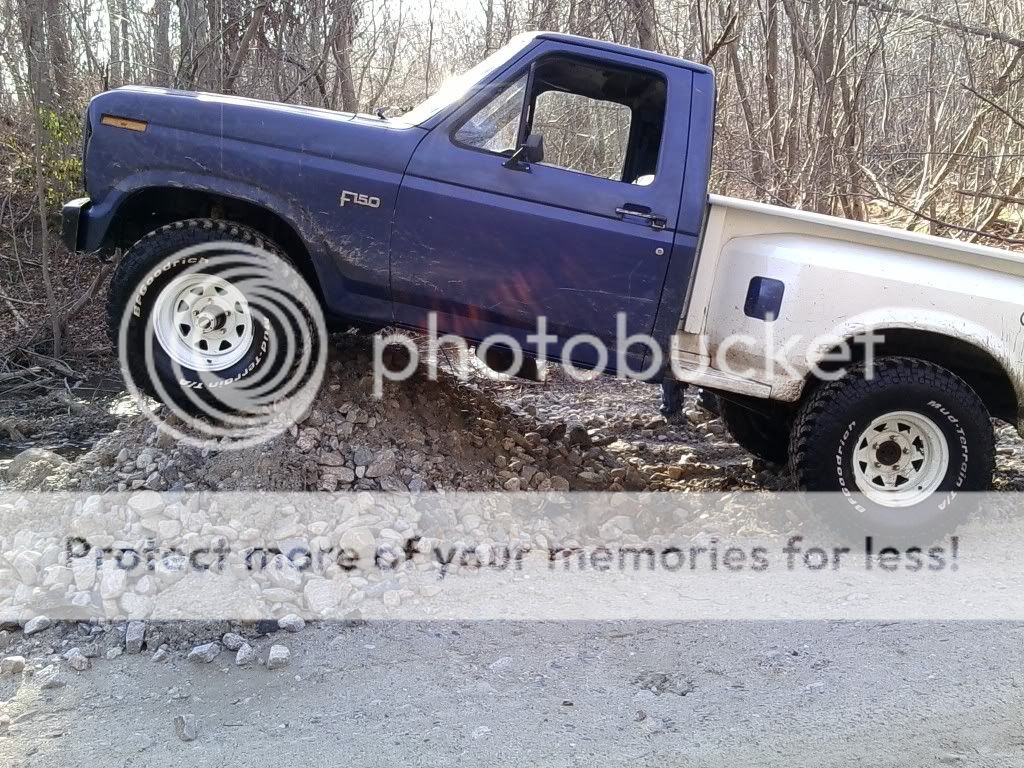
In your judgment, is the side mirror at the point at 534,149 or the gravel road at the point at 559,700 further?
the side mirror at the point at 534,149

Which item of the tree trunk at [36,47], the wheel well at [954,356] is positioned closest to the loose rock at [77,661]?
the wheel well at [954,356]

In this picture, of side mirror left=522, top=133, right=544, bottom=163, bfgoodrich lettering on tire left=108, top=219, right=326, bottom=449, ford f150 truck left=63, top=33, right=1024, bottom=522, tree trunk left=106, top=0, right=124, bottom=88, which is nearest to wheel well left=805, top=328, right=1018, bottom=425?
ford f150 truck left=63, top=33, right=1024, bottom=522

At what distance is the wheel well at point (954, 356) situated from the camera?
4.37 m

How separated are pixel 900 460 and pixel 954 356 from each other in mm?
595

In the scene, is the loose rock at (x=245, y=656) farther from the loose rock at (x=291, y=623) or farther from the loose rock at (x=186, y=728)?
the loose rock at (x=186, y=728)

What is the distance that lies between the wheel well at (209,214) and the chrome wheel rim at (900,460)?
281 cm

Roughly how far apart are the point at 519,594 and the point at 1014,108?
7454 mm

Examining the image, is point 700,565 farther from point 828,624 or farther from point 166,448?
point 166,448

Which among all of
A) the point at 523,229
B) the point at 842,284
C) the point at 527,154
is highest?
the point at 527,154

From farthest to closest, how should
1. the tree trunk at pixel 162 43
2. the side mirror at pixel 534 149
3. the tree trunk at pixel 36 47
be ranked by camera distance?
the tree trunk at pixel 162 43
the tree trunk at pixel 36 47
the side mirror at pixel 534 149

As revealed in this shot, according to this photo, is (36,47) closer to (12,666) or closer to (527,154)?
(527,154)

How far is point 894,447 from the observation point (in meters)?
4.47

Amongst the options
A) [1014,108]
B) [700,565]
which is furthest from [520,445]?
[1014,108]

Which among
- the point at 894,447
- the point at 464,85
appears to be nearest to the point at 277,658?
the point at 464,85
